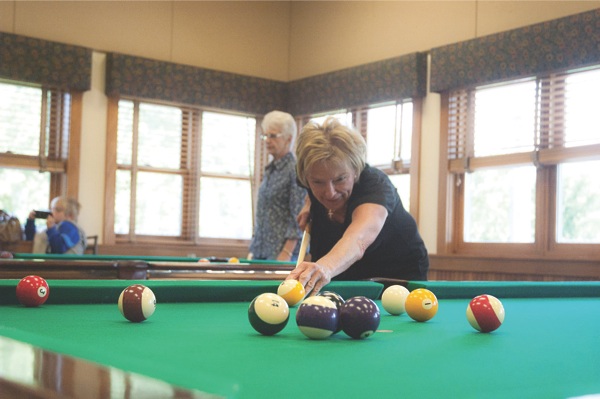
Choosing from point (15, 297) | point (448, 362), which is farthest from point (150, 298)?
point (448, 362)

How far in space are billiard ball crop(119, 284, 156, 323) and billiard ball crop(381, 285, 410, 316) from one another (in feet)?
2.19

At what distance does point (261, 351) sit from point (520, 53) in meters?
5.13

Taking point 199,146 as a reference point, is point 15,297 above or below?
Answer: below

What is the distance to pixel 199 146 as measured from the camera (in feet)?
25.4

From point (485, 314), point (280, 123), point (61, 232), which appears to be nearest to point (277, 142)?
point (280, 123)

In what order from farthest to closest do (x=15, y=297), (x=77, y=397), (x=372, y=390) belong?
(x=15, y=297) → (x=372, y=390) → (x=77, y=397)

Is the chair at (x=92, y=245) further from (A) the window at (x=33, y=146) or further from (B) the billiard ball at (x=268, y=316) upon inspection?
(B) the billiard ball at (x=268, y=316)

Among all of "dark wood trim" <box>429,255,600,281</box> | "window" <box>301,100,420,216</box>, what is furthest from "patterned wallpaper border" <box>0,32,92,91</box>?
"dark wood trim" <box>429,255,600,281</box>

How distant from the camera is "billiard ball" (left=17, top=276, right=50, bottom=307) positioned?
1907 millimetres

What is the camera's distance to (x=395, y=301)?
6.70ft

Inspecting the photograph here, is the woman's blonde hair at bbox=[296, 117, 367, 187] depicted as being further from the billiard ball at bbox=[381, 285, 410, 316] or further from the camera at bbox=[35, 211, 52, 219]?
the camera at bbox=[35, 211, 52, 219]

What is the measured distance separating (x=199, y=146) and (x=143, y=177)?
66 cm

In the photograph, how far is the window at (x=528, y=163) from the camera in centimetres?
562

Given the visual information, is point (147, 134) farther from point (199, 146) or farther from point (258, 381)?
point (258, 381)
